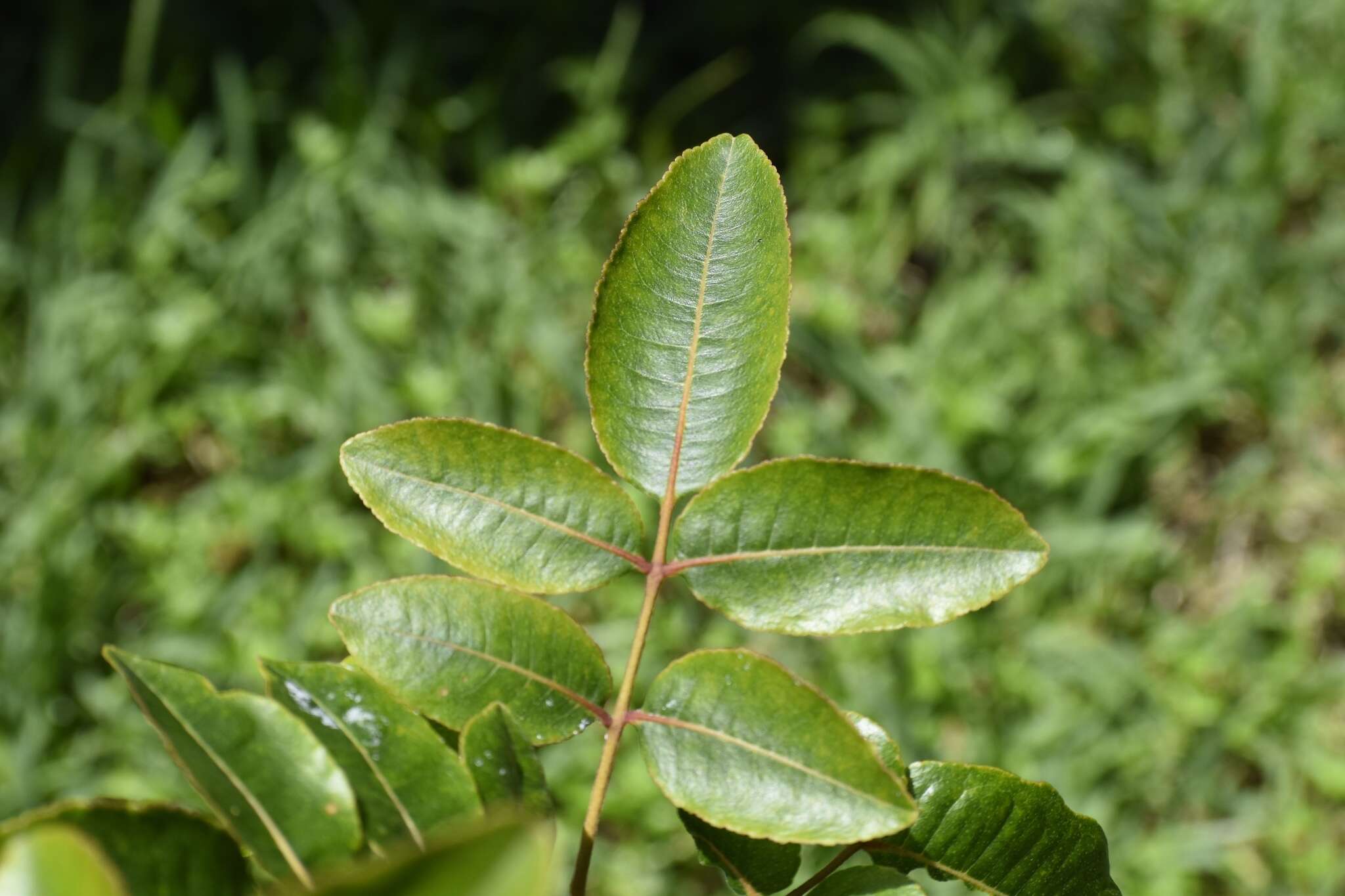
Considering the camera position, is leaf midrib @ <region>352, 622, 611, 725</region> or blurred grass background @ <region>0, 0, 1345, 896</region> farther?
blurred grass background @ <region>0, 0, 1345, 896</region>

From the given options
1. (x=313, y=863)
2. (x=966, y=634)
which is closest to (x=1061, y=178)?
(x=966, y=634)

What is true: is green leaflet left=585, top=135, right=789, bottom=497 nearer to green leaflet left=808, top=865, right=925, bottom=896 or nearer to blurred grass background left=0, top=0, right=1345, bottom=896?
green leaflet left=808, top=865, right=925, bottom=896

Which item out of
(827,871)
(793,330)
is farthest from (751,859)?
(793,330)

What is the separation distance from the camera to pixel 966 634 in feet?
7.04

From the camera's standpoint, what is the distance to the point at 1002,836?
1.80ft

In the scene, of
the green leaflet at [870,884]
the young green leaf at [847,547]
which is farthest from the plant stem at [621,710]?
the green leaflet at [870,884]

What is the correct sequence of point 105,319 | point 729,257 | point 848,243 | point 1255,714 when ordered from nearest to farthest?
point 729,257, point 1255,714, point 105,319, point 848,243

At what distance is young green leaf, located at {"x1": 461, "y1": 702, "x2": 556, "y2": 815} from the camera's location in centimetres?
53

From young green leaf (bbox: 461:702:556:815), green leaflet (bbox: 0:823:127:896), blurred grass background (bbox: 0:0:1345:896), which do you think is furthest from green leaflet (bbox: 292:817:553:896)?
blurred grass background (bbox: 0:0:1345:896)

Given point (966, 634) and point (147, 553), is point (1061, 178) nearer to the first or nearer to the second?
point (966, 634)

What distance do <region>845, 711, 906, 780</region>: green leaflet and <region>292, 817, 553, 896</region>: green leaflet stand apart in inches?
10.0

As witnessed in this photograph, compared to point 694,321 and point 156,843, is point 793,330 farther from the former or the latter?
point 156,843

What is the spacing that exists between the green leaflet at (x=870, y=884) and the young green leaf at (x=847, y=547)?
112 mm

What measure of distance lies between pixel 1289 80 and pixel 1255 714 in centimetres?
146
